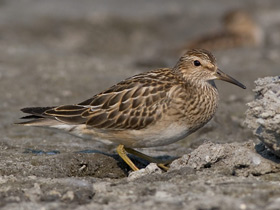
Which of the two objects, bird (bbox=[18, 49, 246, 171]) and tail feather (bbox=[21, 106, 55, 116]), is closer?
bird (bbox=[18, 49, 246, 171])

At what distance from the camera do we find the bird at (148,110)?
6.69 meters

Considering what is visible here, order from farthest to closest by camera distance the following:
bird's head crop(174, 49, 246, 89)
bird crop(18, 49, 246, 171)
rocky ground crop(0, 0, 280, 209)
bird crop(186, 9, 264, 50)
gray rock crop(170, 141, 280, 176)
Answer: bird crop(186, 9, 264, 50) → bird's head crop(174, 49, 246, 89) → bird crop(18, 49, 246, 171) → gray rock crop(170, 141, 280, 176) → rocky ground crop(0, 0, 280, 209)

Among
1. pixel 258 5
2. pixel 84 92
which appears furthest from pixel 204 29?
pixel 84 92

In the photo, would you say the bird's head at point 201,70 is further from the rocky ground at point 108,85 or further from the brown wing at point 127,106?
the rocky ground at point 108,85

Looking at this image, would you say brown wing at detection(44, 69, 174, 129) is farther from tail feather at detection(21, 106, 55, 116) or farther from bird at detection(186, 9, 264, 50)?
bird at detection(186, 9, 264, 50)

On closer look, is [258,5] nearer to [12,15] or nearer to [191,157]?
[12,15]

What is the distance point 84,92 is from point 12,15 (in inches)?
288

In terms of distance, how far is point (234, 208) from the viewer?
15.4 ft

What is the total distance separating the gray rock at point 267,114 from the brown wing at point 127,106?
1244 mm

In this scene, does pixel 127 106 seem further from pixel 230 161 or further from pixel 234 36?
pixel 234 36

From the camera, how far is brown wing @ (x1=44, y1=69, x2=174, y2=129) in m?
6.75

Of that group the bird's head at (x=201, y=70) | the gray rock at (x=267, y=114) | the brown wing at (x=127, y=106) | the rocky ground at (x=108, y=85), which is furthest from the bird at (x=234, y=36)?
the gray rock at (x=267, y=114)

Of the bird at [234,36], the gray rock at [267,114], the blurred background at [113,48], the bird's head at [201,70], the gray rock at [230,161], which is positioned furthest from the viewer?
the bird at [234,36]

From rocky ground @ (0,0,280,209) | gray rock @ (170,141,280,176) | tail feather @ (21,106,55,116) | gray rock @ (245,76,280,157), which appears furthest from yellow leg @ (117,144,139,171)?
gray rock @ (245,76,280,157)
